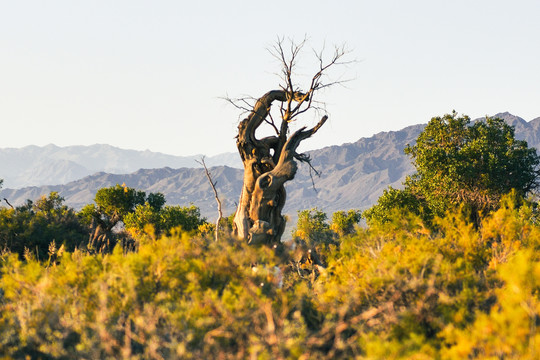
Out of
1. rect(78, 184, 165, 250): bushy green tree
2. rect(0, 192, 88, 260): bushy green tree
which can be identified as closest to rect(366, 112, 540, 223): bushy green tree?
rect(0, 192, 88, 260): bushy green tree

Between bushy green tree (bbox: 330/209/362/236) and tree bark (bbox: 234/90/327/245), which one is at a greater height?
tree bark (bbox: 234/90/327/245)

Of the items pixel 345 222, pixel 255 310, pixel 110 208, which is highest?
pixel 110 208

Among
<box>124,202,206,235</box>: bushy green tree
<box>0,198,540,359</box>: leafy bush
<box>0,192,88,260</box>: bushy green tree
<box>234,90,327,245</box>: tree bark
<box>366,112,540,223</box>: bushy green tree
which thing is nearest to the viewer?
<box>0,198,540,359</box>: leafy bush

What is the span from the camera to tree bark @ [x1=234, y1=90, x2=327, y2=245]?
656 inches

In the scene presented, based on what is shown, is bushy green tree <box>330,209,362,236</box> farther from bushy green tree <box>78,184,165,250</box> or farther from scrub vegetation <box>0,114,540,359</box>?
scrub vegetation <box>0,114,540,359</box>

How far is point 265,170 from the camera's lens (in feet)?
58.4

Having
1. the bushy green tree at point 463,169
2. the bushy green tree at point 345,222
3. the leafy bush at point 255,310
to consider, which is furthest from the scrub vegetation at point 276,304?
the bushy green tree at point 345,222

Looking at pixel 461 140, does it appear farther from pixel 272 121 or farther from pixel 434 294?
pixel 434 294

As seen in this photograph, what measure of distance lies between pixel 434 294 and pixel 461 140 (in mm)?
22920

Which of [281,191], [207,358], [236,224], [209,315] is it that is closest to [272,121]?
[281,191]

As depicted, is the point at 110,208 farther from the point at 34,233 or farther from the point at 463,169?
the point at 463,169

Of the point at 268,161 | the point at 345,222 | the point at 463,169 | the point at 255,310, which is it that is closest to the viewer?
the point at 255,310

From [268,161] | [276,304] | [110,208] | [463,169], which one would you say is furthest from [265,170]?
[110,208]

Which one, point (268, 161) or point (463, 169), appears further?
point (463, 169)
